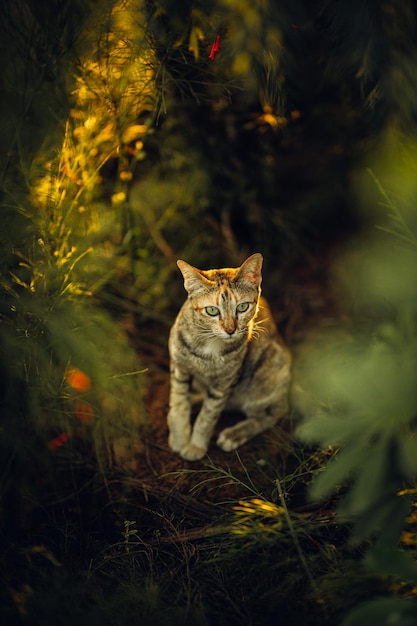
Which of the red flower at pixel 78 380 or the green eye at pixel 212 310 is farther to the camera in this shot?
the red flower at pixel 78 380

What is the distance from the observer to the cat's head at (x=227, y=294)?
145 cm

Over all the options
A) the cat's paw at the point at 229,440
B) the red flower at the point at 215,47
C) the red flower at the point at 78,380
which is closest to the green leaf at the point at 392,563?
the cat's paw at the point at 229,440

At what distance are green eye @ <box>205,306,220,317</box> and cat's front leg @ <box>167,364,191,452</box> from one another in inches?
13.9

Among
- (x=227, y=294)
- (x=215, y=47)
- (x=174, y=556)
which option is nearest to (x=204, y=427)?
(x=174, y=556)

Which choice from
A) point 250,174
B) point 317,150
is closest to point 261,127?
point 250,174

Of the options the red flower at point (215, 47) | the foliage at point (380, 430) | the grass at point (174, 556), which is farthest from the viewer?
the red flower at point (215, 47)

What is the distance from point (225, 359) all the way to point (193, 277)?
12.6 inches

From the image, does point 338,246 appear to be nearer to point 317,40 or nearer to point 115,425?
point 317,40

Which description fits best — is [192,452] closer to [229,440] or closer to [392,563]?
[229,440]

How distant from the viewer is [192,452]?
179 cm

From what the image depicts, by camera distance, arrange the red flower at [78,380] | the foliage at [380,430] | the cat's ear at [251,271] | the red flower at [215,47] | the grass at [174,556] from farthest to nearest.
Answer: the red flower at [78,380] < the red flower at [215,47] < the cat's ear at [251,271] < the grass at [174,556] < the foliage at [380,430]

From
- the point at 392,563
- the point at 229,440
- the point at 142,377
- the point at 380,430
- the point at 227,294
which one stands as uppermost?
the point at 227,294

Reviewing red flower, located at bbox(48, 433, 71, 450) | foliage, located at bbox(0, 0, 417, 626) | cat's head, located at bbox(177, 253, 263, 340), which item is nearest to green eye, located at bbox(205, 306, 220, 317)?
cat's head, located at bbox(177, 253, 263, 340)

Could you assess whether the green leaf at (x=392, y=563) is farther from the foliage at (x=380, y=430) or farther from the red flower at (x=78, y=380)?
the red flower at (x=78, y=380)
